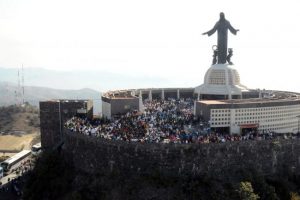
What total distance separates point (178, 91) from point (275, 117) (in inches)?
1023

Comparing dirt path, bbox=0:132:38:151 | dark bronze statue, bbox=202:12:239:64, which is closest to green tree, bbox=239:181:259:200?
dark bronze statue, bbox=202:12:239:64

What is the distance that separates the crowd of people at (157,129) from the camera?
47656 mm

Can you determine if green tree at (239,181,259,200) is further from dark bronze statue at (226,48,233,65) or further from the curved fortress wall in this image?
dark bronze statue at (226,48,233,65)

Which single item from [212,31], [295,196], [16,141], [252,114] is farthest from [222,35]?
[16,141]

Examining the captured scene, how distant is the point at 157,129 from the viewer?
50250 millimetres

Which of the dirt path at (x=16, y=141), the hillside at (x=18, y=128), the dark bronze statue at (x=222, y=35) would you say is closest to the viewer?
the dark bronze statue at (x=222, y=35)

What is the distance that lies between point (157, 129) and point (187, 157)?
5729 millimetres

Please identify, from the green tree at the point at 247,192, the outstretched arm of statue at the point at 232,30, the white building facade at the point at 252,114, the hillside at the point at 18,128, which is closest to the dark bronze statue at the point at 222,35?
the outstretched arm of statue at the point at 232,30

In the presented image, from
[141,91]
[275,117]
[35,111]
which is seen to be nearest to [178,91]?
[141,91]

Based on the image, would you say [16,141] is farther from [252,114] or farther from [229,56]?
[252,114]

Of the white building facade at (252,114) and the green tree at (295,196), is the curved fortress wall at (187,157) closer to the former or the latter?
the green tree at (295,196)

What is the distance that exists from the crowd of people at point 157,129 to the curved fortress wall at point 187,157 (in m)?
0.84

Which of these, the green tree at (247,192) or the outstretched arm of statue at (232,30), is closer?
the green tree at (247,192)

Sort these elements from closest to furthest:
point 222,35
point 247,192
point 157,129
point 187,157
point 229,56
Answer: point 247,192 < point 187,157 < point 157,129 < point 222,35 < point 229,56
